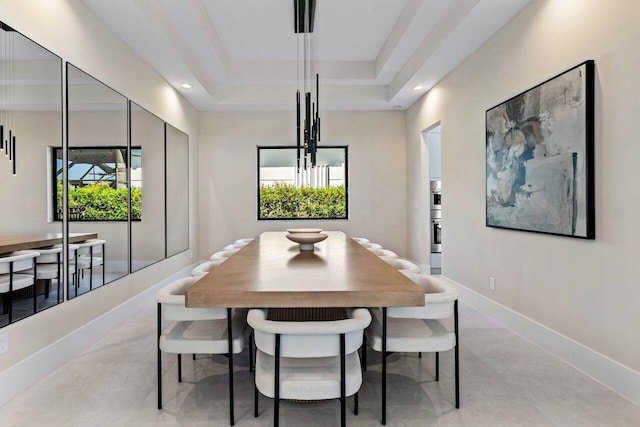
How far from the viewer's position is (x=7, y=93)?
2.22 meters

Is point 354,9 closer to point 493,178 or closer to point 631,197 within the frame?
point 493,178

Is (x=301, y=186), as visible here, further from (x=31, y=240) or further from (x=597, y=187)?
(x=597, y=187)

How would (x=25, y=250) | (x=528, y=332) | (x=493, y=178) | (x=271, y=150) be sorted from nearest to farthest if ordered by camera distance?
(x=25, y=250)
(x=528, y=332)
(x=493, y=178)
(x=271, y=150)

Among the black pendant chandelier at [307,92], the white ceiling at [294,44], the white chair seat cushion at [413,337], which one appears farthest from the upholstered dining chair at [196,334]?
the white ceiling at [294,44]

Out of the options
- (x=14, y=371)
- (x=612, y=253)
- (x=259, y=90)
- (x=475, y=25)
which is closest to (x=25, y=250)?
(x=14, y=371)

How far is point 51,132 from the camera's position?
267 centimetres

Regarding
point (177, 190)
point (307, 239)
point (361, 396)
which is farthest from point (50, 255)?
point (177, 190)

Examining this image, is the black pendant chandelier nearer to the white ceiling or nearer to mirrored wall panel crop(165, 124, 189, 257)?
the white ceiling

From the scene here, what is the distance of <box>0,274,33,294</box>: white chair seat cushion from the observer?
7.30 ft

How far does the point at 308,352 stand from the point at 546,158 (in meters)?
2.37

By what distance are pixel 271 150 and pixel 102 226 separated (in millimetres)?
3712

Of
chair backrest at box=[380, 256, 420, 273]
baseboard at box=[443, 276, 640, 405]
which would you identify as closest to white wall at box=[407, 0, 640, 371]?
baseboard at box=[443, 276, 640, 405]

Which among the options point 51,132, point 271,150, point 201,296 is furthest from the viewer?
point 271,150

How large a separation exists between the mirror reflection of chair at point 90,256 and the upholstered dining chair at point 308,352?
6.76 feet
